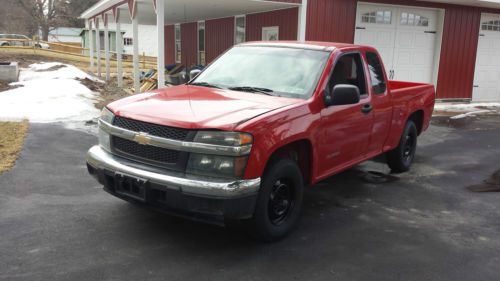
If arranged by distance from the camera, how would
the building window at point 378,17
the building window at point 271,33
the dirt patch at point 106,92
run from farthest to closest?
the building window at point 271,33 → the building window at point 378,17 → the dirt patch at point 106,92

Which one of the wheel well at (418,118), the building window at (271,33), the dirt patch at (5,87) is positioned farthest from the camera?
the building window at (271,33)

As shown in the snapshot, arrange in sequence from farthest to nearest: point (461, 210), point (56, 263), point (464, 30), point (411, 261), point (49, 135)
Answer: point (464, 30)
point (49, 135)
point (461, 210)
point (411, 261)
point (56, 263)

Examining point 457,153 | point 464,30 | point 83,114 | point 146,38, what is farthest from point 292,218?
point 146,38

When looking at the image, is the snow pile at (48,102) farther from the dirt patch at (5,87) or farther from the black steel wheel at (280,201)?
the black steel wheel at (280,201)

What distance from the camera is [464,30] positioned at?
577 inches

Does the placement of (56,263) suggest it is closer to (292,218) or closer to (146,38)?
(292,218)

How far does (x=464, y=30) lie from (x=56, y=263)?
1479 cm

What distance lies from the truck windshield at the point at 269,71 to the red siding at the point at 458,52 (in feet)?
36.9

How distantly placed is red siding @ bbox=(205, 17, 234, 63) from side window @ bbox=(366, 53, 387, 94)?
11577mm

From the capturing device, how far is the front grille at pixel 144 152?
3.65m

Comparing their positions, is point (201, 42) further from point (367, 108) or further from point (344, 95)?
point (344, 95)

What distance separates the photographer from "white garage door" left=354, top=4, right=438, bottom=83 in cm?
1325

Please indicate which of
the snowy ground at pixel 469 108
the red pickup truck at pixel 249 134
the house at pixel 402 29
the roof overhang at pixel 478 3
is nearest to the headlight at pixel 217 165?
the red pickup truck at pixel 249 134

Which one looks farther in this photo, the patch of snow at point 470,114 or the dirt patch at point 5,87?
the dirt patch at point 5,87
